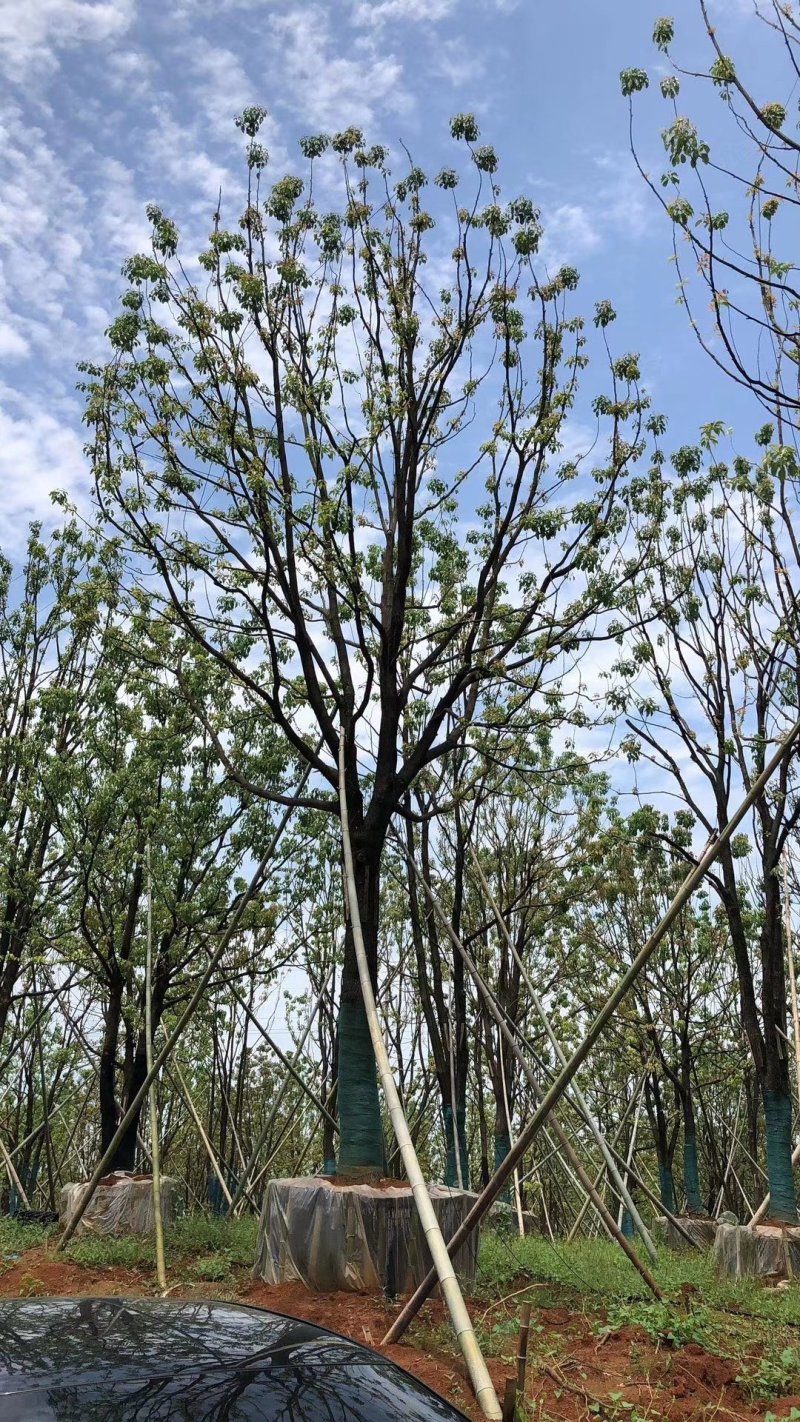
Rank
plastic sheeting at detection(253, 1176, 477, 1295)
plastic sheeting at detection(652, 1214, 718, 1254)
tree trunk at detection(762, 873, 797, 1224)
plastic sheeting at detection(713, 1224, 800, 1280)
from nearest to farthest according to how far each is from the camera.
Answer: plastic sheeting at detection(253, 1176, 477, 1295) → plastic sheeting at detection(713, 1224, 800, 1280) → tree trunk at detection(762, 873, 797, 1224) → plastic sheeting at detection(652, 1214, 718, 1254)

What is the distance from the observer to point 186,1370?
2.00 meters

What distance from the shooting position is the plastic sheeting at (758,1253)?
8734 millimetres

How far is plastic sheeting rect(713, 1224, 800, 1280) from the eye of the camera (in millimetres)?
8734

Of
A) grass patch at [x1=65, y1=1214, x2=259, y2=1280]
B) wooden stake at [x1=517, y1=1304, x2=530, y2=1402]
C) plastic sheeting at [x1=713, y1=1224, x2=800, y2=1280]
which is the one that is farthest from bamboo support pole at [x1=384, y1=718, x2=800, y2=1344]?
plastic sheeting at [x1=713, y1=1224, x2=800, y2=1280]

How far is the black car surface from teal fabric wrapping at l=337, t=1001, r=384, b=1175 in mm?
4383

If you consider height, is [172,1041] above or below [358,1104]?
above

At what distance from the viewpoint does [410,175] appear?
27.9 feet

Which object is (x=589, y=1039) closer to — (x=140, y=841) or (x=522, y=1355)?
(x=522, y=1355)

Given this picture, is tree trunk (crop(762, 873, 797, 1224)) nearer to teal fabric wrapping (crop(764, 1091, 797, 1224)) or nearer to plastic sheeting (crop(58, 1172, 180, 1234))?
teal fabric wrapping (crop(764, 1091, 797, 1224))

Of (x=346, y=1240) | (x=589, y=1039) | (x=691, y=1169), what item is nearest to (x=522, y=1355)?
(x=589, y=1039)

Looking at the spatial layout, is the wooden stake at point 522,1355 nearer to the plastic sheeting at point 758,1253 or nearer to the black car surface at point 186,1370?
the black car surface at point 186,1370

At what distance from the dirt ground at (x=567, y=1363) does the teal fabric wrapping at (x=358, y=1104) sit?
0.97 m

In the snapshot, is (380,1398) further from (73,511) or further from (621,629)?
(73,511)

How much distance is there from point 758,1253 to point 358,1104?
4411 millimetres
